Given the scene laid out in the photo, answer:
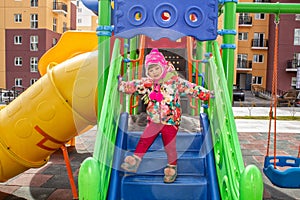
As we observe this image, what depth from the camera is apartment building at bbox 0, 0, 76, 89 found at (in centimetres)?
2952

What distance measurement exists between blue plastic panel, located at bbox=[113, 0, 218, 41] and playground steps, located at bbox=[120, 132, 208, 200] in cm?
101

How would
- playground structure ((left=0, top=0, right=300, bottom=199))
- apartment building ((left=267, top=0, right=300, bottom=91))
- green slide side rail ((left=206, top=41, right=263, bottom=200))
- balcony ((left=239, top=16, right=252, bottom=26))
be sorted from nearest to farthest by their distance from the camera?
green slide side rail ((left=206, top=41, right=263, bottom=200)), playground structure ((left=0, top=0, right=300, bottom=199)), apartment building ((left=267, top=0, right=300, bottom=91)), balcony ((left=239, top=16, right=252, bottom=26))

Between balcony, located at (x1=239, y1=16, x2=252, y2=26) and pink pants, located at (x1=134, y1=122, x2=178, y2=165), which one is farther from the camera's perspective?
balcony, located at (x1=239, y1=16, x2=252, y2=26)

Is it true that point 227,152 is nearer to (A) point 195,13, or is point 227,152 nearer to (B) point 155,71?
(B) point 155,71

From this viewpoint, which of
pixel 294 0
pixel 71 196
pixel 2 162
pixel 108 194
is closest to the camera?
pixel 108 194

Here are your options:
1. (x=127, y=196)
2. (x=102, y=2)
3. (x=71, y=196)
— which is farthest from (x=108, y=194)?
(x=71, y=196)

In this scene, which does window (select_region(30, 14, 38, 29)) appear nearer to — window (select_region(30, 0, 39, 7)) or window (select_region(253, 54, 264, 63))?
window (select_region(30, 0, 39, 7))

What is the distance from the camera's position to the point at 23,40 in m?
29.9

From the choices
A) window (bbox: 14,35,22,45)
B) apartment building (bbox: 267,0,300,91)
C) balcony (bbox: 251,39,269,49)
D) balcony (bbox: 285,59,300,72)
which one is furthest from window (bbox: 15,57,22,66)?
balcony (bbox: 285,59,300,72)

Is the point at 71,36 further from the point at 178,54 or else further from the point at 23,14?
the point at 23,14

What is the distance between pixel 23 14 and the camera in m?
29.6

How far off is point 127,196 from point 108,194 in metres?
0.17

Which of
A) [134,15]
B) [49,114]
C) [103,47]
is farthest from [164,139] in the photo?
[49,114]

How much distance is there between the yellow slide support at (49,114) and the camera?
438 centimetres
